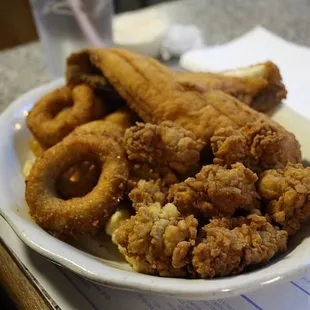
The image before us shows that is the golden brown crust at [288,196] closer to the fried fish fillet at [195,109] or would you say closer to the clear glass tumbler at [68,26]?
the fried fish fillet at [195,109]

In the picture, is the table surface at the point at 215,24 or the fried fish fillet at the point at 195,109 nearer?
the fried fish fillet at the point at 195,109

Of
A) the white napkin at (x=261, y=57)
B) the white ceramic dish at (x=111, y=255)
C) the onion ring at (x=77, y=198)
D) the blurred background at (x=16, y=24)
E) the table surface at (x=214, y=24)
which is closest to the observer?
the white ceramic dish at (x=111, y=255)

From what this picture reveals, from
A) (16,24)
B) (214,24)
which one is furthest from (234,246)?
(16,24)

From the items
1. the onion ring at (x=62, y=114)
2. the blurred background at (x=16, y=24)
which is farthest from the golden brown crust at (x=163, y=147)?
the blurred background at (x=16, y=24)

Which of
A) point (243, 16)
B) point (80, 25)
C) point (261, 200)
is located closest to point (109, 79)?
point (261, 200)

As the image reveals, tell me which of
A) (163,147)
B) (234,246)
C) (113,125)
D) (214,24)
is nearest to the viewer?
(234,246)

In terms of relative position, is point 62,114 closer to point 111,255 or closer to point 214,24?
point 111,255
